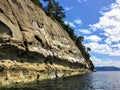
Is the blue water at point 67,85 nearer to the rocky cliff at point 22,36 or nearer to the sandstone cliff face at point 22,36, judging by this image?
the rocky cliff at point 22,36

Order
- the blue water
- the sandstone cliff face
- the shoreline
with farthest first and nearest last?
the sandstone cliff face < the blue water < the shoreline

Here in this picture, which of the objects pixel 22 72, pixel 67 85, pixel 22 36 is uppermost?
pixel 22 36

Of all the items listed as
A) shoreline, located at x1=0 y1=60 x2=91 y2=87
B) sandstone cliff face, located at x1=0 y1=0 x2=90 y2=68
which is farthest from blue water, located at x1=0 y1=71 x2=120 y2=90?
sandstone cliff face, located at x1=0 y1=0 x2=90 y2=68

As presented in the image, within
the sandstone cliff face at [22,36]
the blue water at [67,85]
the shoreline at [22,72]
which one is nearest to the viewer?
the shoreline at [22,72]

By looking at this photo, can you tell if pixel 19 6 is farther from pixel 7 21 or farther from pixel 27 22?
pixel 7 21

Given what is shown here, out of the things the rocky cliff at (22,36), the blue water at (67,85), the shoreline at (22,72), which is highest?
the rocky cliff at (22,36)

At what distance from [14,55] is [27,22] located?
10415 millimetres

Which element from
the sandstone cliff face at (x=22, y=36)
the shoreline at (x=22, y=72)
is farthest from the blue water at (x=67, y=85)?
the sandstone cliff face at (x=22, y=36)

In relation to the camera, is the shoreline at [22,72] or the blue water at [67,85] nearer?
the shoreline at [22,72]

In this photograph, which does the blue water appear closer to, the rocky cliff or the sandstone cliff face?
the rocky cliff

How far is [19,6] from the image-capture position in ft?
162

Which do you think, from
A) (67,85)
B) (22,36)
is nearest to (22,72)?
(22,36)

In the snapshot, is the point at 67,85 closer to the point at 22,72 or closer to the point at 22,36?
the point at 22,72

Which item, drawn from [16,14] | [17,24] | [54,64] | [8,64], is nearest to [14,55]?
[8,64]
